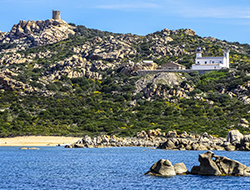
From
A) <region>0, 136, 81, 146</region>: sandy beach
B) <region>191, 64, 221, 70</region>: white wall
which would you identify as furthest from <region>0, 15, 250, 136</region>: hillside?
<region>191, 64, 221, 70</region>: white wall

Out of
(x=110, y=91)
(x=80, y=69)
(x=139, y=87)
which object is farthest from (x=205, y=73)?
(x=80, y=69)

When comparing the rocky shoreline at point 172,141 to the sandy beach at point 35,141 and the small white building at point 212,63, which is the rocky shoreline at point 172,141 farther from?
the small white building at point 212,63

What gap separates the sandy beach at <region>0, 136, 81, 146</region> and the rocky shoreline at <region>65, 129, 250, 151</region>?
7.02 metres

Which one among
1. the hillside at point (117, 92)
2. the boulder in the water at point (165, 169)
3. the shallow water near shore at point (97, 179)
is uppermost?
the hillside at point (117, 92)

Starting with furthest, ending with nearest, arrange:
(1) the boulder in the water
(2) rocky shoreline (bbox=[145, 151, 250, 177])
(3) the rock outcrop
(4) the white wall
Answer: (4) the white wall < (3) the rock outcrop < (2) rocky shoreline (bbox=[145, 151, 250, 177]) < (1) the boulder in the water

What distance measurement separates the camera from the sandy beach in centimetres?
9094

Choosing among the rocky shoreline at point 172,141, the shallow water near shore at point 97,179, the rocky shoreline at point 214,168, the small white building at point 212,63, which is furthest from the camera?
the small white building at point 212,63

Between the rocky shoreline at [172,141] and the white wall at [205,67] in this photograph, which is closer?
the rocky shoreline at [172,141]

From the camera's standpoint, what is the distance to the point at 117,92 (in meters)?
139

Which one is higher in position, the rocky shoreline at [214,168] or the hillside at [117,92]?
the hillside at [117,92]

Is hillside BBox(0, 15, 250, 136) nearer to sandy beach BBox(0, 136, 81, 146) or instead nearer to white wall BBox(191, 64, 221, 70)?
sandy beach BBox(0, 136, 81, 146)

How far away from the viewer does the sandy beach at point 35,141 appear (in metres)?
90.9

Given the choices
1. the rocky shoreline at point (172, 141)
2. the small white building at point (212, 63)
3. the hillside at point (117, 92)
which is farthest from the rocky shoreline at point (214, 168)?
the small white building at point (212, 63)

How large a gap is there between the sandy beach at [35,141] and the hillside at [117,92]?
55.5 inches
